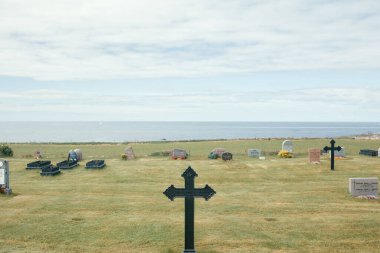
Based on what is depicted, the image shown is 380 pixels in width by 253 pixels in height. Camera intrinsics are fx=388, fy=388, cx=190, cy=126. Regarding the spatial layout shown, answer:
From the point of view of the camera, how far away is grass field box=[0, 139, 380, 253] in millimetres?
15250

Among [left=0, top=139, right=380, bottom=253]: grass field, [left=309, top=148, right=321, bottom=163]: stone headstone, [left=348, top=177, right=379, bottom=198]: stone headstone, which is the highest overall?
Result: [left=309, top=148, right=321, bottom=163]: stone headstone

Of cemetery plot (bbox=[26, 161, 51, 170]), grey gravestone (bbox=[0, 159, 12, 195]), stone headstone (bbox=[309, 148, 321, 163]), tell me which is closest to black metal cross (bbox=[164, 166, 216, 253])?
grey gravestone (bbox=[0, 159, 12, 195])

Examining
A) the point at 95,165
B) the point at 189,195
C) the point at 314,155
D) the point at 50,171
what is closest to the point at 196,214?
the point at 189,195

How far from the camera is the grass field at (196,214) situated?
50.0ft

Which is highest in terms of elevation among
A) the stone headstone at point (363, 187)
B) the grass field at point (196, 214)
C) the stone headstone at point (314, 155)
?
the stone headstone at point (314, 155)

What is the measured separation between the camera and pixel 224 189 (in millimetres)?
26406

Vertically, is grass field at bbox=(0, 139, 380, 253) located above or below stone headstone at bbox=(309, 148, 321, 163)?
below

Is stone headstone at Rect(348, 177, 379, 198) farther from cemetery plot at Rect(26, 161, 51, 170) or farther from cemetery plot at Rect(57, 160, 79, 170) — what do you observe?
cemetery plot at Rect(26, 161, 51, 170)

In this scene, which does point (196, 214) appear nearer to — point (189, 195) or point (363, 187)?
point (189, 195)

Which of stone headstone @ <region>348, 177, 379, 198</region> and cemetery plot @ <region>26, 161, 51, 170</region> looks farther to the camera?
cemetery plot @ <region>26, 161, 51, 170</region>

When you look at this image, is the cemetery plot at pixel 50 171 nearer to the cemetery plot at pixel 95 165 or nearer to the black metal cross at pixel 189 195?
the cemetery plot at pixel 95 165

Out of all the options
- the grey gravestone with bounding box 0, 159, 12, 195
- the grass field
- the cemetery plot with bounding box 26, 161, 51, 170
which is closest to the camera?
the grass field

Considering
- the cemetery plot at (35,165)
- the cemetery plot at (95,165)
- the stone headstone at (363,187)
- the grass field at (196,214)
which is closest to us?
the grass field at (196,214)

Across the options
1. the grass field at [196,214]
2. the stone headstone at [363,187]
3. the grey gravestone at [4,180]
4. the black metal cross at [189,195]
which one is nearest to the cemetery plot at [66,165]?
the grass field at [196,214]
